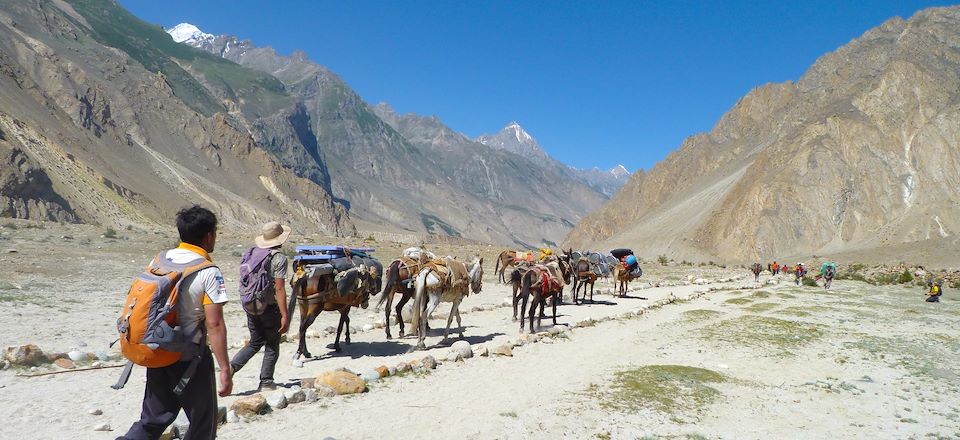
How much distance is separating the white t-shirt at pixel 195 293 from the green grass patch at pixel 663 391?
6.24 m

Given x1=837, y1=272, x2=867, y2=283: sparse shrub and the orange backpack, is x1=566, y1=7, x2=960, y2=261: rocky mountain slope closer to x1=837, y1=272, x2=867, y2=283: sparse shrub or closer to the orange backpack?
x1=837, y1=272, x2=867, y2=283: sparse shrub

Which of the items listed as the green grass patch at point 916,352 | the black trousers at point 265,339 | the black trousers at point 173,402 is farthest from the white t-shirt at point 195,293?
the green grass patch at point 916,352

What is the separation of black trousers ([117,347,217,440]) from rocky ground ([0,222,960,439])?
2335 millimetres

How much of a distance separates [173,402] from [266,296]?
3717mm

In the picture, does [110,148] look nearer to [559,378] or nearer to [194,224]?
[559,378]

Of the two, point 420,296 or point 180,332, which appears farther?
point 420,296

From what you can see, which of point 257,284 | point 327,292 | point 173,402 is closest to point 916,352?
point 327,292

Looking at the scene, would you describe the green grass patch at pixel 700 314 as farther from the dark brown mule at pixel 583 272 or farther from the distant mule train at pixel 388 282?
the distant mule train at pixel 388 282

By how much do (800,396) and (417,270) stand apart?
8428 millimetres

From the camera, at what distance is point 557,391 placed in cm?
938

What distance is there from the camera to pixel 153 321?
418 centimetres

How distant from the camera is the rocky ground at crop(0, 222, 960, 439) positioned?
7480mm

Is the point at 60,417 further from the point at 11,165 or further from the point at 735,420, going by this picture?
the point at 11,165

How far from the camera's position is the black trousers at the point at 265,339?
8.44m
